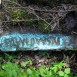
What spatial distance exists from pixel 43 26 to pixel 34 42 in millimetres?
259

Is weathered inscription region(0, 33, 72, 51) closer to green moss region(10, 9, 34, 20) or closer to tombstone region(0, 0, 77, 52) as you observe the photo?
tombstone region(0, 0, 77, 52)

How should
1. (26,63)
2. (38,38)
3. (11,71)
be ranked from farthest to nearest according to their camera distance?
(26,63), (38,38), (11,71)

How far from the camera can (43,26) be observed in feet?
11.6

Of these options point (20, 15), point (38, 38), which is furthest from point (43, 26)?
point (20, 15)

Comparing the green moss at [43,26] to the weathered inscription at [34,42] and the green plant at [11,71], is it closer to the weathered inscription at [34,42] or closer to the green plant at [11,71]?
the weathered inscription at [34,42]

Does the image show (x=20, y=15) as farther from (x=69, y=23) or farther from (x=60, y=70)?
(x=60, y=70)

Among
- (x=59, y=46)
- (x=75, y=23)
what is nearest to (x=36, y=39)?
(x=59, y=46)

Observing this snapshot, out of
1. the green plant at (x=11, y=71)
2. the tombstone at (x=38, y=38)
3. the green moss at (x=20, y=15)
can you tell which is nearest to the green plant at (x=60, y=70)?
the tombstone at (x=38, y=38)

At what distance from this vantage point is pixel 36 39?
3525 millimetres

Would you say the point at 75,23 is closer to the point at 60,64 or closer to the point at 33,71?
the point at 60,64

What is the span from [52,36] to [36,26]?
27 cm

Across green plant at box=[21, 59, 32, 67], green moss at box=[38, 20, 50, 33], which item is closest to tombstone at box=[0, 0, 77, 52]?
green moss at box=[38, 20, 50, 33]

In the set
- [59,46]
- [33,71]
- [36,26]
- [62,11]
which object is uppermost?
[62,11]

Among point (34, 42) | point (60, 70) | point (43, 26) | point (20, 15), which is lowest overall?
point (60, 70)
